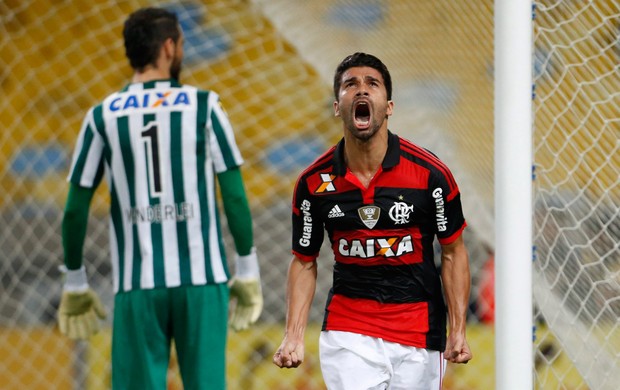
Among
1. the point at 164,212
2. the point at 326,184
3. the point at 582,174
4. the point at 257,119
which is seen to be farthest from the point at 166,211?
the point at 257,119

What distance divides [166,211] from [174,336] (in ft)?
1.27

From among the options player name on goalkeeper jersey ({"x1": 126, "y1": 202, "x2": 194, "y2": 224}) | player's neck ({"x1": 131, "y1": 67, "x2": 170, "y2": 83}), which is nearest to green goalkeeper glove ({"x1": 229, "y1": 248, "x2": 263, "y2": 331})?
player name on goalkeeper jersey ({"x1": 126, "y1": 202, "x2": 194, "y2": 224})

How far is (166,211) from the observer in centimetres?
338

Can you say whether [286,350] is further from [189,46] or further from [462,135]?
[189,46]

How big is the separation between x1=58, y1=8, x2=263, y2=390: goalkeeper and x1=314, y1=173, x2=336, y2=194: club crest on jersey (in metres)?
0.68

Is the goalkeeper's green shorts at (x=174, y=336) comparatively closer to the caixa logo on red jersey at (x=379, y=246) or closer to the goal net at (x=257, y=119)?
the caixa logo on red jersey at (x=379, y=246)

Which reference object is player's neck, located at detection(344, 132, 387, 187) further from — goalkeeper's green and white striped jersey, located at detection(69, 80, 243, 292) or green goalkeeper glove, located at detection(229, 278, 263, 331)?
green goalkeeper glove, located at detection(229, 278, 263, 331)

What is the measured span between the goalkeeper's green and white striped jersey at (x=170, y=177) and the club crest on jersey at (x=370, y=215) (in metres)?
0.80

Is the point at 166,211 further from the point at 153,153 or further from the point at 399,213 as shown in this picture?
the point at 399,213

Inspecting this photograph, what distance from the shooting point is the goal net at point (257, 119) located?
440cm

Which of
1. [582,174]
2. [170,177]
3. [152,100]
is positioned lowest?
[582,174]

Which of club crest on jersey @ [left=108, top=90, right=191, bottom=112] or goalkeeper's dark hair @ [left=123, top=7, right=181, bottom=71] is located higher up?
goalkeeper's dark hair @ [left=123, top=7, right=181, bottom=71]

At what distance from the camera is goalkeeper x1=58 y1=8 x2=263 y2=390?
3.36m

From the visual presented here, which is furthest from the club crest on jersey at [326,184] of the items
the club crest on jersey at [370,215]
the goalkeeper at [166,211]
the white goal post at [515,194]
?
the goalkeeper at [166,211]
